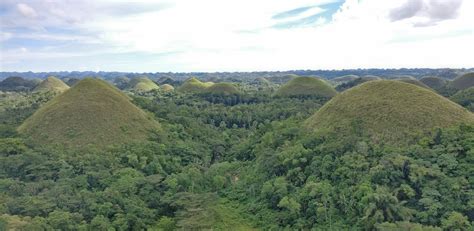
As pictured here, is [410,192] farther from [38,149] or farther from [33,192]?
[38,149]

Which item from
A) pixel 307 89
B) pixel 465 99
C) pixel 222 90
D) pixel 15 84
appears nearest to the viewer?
pixel 465 99

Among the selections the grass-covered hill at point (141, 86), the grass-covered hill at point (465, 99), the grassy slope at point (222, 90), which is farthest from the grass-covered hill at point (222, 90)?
the grass-covered hill at point (465, 99)

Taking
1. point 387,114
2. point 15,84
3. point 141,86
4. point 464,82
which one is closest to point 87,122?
point 387,114

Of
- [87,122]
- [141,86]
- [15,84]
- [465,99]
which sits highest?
[15,84]

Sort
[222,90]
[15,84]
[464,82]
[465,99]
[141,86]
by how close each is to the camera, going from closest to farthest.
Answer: [465,99] < [222,90] < [464,82] < [141,86] < [15,84]

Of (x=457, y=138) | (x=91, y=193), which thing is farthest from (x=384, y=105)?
(x=91, y=193)

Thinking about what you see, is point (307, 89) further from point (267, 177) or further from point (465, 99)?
point (267, 177)

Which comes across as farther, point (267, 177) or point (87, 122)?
point (87, 122)
